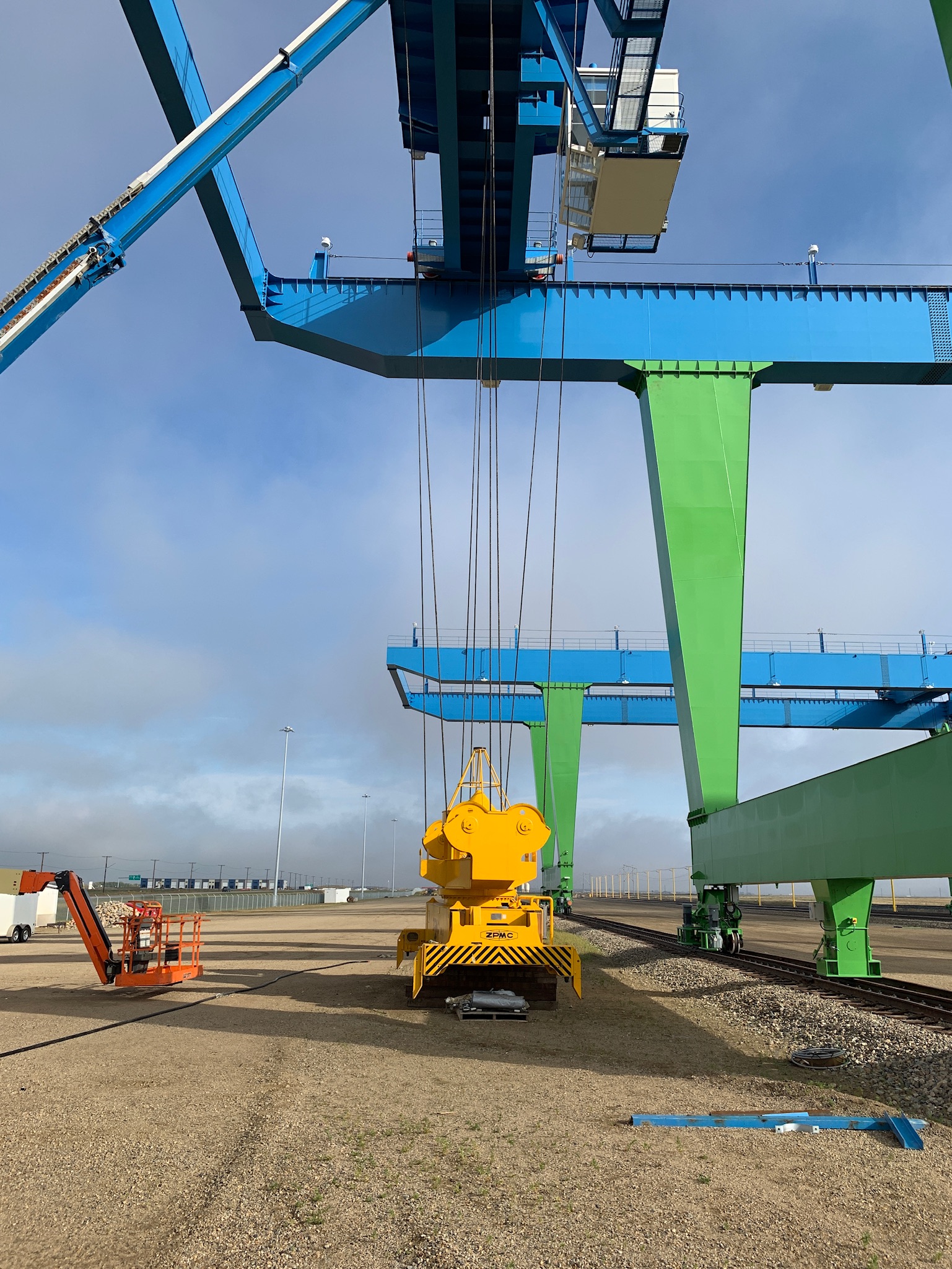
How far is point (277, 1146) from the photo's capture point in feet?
14.4

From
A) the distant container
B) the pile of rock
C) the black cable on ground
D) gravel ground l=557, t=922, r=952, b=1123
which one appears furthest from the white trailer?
the distant container

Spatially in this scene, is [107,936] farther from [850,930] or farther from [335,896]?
[335,896]

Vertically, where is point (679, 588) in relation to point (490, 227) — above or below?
below

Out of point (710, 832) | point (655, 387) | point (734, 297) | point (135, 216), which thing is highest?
point (734, 297)

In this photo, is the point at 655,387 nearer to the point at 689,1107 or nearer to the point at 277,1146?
the point at 689,1107

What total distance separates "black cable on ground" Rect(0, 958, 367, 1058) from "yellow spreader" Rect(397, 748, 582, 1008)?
8.06 feet

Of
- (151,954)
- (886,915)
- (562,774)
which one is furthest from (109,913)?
(886,915)

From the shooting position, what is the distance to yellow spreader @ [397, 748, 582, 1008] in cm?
911

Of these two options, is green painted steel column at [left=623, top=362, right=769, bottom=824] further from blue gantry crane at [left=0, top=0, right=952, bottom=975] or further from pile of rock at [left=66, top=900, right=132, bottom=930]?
pile of rock at [left=66, top=900, right=132, bottom=930]

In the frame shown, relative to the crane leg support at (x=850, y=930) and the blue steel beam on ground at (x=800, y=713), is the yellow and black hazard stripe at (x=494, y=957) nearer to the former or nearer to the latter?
the crane leg support at (x=850, y=930)

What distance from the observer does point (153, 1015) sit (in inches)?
353

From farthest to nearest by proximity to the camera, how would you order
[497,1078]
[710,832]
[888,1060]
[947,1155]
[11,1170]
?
[710,832] < [888,1060] < [497,1078] < [947,1155] < [11,1170]

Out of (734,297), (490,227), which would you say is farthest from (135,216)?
(734,297)

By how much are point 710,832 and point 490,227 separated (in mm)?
10024
